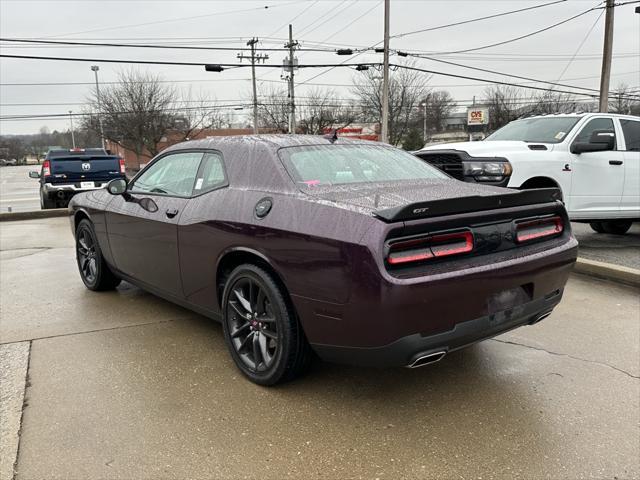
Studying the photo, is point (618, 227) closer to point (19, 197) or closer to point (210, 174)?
point (210, 174)

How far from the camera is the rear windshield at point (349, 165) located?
10.5 ft

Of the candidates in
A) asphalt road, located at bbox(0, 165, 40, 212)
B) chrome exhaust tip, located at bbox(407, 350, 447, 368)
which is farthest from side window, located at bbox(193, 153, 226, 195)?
asphalt road, located at bbox(0, 165, 40, 212)

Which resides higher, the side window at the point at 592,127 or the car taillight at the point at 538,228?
the side window at the point at 592,127

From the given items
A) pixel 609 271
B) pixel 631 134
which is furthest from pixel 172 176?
pixel 631 134

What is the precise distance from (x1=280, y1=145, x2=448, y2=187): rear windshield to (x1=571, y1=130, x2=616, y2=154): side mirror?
3.66m

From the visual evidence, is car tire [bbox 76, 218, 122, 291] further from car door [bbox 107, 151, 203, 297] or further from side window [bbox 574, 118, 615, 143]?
side window [bbox 574, 118, 615, 143]

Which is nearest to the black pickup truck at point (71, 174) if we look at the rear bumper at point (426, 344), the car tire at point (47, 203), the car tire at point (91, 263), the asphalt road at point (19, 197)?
the car tire at point (47, 203)

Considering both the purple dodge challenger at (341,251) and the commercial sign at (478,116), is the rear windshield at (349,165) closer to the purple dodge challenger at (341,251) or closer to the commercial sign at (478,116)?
the purple dodge challenger at (341,251)

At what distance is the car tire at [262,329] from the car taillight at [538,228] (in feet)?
4.54

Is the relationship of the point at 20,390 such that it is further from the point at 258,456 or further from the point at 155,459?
the point at 258,456

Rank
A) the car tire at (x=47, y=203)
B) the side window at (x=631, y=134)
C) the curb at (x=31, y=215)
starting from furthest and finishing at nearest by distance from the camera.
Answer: the car tire at (x=47, y=203) < the curb at (x=31, y=215) < the side window at (x=631, y=134)

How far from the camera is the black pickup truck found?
40.3ft

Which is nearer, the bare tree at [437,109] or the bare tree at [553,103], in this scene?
the bare tree at [553,103]

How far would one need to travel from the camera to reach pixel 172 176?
13.4 ft
